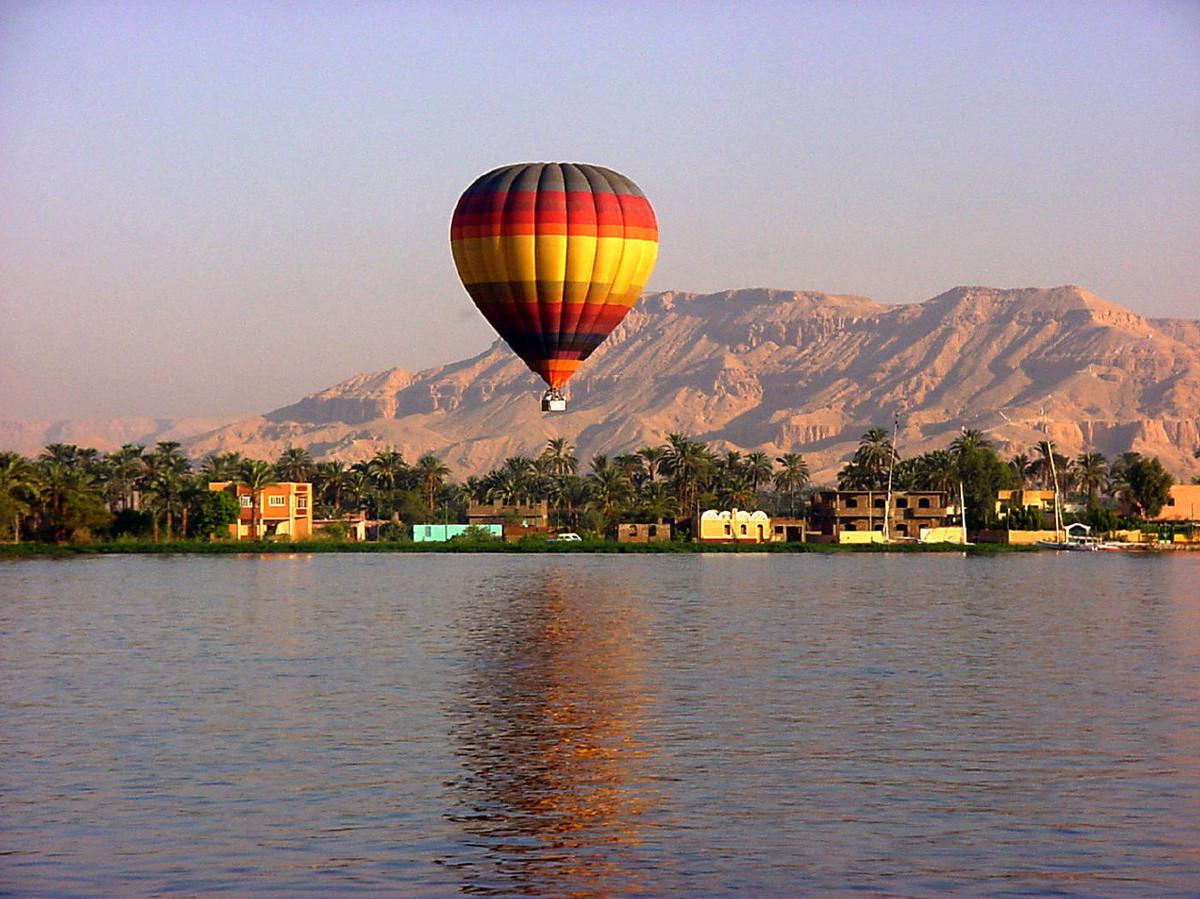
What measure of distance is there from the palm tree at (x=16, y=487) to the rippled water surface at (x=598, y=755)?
294 feet

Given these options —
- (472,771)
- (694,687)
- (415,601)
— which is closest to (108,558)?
(415,601)

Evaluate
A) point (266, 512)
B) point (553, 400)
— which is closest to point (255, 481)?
point (266, 512)

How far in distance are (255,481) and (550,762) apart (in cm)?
15855

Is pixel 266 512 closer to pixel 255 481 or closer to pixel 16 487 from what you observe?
pixel 255 481

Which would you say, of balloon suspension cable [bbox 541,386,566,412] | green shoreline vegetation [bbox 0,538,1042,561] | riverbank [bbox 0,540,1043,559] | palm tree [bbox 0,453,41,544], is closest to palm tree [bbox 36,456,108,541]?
palm tree [bbox 0,453,41,544]

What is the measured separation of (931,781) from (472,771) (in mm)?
8006

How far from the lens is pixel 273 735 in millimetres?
37062

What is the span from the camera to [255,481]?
188000 mm

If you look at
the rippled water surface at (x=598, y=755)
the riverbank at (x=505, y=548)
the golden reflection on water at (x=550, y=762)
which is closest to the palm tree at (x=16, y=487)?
the riverbank at (x=505, y=548)

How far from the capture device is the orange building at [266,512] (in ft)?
632

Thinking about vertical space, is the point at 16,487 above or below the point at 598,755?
above

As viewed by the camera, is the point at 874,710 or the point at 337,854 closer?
the point at 337,854

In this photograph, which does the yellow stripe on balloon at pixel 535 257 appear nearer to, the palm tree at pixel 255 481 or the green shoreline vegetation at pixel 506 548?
the green shoreline vegetation at pixel 506 548

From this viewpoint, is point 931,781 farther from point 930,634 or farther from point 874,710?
point 930,634
